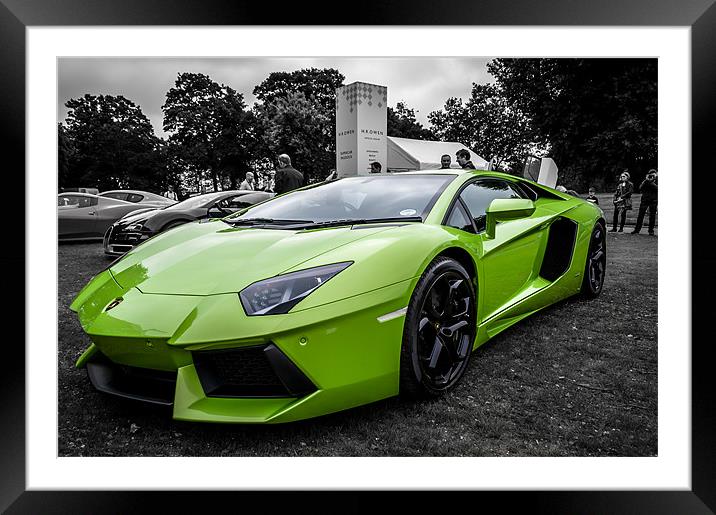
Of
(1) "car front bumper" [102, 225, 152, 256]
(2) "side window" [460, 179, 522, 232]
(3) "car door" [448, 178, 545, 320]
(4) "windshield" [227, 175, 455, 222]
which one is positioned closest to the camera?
(4) "windshield" [227, 175, 455, 222]

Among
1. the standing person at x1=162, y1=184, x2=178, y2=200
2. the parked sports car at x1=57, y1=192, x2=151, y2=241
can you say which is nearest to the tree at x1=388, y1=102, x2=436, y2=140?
the standing person at x1=162, y1=184, x2=178, y2=200

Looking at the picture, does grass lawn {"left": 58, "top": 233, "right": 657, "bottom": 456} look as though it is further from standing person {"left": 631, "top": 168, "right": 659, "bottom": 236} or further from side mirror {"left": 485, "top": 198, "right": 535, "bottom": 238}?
side mirror {"left": 485, "top": 198, "right": 535, "bottom": 238}

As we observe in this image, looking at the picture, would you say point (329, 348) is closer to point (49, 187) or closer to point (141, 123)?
point (49, 187)

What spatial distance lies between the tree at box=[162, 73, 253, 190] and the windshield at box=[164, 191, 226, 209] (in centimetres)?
63

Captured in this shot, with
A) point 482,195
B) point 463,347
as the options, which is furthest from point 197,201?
point 463,347

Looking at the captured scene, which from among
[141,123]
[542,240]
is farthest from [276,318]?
[141,123]

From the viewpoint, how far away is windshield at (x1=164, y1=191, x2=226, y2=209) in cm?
711

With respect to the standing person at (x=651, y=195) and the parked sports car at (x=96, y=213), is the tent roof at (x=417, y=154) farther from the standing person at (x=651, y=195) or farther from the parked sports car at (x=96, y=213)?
the standing person at (x=651, y=195)

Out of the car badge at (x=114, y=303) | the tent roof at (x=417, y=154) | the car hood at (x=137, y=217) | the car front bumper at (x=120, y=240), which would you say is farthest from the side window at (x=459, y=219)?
the tent roof at (x=417, y=154)

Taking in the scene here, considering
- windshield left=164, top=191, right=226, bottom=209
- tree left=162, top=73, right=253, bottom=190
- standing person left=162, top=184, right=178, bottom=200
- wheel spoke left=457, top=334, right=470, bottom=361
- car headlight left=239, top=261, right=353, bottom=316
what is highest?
tree left=162, top=73, right=253, bottom=190

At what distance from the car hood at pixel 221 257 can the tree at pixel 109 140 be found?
1.60m

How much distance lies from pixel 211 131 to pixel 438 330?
35.1 feet

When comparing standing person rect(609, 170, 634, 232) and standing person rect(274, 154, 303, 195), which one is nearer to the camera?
standing person rect(609, 170, 634, 232)

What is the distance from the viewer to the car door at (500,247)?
8.51 ft
